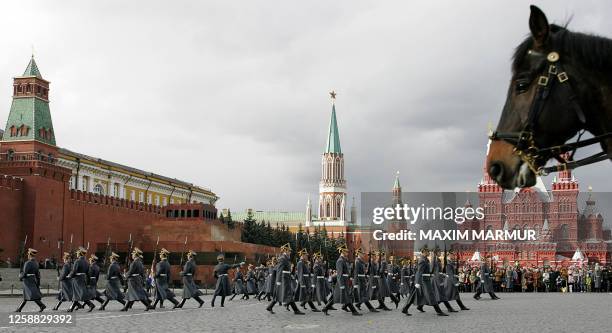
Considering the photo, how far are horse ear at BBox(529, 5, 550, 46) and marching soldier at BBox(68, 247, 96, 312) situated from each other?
17.1 meters

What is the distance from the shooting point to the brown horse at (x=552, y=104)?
3.18 meters

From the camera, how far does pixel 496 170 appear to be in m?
3.22

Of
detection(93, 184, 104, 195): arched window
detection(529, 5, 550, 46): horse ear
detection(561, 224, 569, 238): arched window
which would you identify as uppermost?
detection(93, 184, 104, 195): arched window

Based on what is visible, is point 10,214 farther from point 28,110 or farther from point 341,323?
point 341,323

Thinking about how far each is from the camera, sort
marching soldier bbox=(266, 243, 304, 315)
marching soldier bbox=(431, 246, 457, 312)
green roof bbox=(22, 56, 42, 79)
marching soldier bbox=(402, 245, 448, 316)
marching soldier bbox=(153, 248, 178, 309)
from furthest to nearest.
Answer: green roof bbox=(22, 56, 42, 79), marching soldier bbox=(153, 248, 178, 309), marching soldier bbox=(431, 246, 457, 312), marching soldier bbox=(266, 243, 304, 315), marching soldier bbox=(402, 245, 448, 316)

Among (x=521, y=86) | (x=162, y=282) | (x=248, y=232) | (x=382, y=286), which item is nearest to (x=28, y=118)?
(x=248, y=232)

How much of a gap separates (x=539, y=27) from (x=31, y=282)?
16598 millimetres

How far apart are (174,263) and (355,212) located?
3878 inches

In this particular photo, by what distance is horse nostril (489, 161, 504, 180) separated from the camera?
3.21 meters

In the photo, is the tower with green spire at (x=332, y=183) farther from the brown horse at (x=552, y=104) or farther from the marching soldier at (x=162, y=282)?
the brown horse at (x=552, y=104)

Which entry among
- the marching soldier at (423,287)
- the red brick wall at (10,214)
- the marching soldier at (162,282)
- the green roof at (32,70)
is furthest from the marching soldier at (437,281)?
the green roof at (32,70)

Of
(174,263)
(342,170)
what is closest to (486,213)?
(342,170)

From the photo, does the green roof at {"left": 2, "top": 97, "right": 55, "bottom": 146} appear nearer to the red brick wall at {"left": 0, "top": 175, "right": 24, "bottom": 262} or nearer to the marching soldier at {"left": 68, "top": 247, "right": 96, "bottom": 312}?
the red brick wall at {"left": 0, "top": 175, "right": 24, "bottom": 262}

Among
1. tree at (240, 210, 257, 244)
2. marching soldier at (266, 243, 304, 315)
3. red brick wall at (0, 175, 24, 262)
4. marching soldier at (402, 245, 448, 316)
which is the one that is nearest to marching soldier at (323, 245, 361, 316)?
marching soldier at (266, 243, 304, 315)
